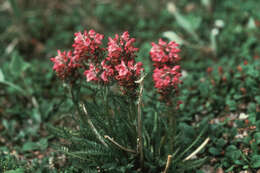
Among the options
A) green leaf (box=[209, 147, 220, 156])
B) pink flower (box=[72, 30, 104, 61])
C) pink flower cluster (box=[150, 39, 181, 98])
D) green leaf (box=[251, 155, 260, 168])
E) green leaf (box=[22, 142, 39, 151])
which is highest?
pink flower (box=[72, 30, 104, 61])

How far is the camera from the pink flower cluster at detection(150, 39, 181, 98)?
188cm

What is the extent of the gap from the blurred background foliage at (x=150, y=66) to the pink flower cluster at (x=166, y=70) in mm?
864

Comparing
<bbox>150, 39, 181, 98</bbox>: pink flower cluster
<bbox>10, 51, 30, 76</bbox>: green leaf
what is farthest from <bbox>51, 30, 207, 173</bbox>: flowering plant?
<bbox>10, 51, 30, 76</bbox>: green leaf

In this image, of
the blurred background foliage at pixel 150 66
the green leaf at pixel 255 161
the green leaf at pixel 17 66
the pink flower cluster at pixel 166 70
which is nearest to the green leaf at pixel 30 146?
the blurred background foliage at pixel 150 66

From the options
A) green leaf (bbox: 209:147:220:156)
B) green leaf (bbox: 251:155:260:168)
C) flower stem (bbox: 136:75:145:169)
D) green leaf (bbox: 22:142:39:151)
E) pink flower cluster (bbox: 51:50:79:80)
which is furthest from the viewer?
green leaf (bbox: 22:142:39:151)

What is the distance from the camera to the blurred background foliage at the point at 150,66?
8.94 ft

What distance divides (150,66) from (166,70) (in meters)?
2.03

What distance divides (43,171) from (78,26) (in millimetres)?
3057

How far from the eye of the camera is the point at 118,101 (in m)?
2.23

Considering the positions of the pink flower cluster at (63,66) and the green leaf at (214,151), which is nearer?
the pink flower cluster at (63,66)

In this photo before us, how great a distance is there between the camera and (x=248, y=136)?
101 inches

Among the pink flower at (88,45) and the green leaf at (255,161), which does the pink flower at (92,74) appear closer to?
the pink flower at (88,45)

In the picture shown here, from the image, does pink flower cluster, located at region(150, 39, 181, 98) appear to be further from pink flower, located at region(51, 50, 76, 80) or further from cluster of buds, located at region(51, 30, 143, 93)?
pink flower, located at region(51, 50, 76, 80)

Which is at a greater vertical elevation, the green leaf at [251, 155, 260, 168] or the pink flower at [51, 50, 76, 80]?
the pink flower at [51, 50, 76, 80]
